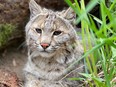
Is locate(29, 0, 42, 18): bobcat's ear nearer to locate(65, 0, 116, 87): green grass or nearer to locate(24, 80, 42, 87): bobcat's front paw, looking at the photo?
locate(24, 80, 42, 87): bobcat's front paw

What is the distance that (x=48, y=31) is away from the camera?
11.7ft

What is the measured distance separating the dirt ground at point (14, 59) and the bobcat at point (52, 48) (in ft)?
2.11

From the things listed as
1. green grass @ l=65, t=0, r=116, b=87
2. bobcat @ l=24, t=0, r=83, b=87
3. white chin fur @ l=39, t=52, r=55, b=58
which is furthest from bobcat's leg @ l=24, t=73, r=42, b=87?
green grass @ l=65, t=0, r=116, b=87

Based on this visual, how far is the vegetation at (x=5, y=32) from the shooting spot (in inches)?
176

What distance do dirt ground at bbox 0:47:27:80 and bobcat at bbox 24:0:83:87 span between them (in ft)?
2.11

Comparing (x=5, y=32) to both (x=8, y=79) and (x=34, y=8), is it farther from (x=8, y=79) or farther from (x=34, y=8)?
(x=34, y=8)

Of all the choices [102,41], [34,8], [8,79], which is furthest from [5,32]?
[102,41]

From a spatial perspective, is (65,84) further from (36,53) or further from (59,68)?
(36,53)

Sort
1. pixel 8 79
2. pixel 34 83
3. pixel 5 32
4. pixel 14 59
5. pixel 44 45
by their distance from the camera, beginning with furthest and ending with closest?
pixel 14 59 < pixel 5 32 < pixel 8 79 < pixel 34 83 < pixel 44 45

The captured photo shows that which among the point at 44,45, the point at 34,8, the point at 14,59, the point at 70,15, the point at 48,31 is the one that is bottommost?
the point at 14,59

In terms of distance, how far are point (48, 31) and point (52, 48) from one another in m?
0.19

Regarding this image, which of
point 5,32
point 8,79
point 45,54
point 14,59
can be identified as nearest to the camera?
point 45,54

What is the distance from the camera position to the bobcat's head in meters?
3.46

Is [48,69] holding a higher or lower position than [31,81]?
higher
